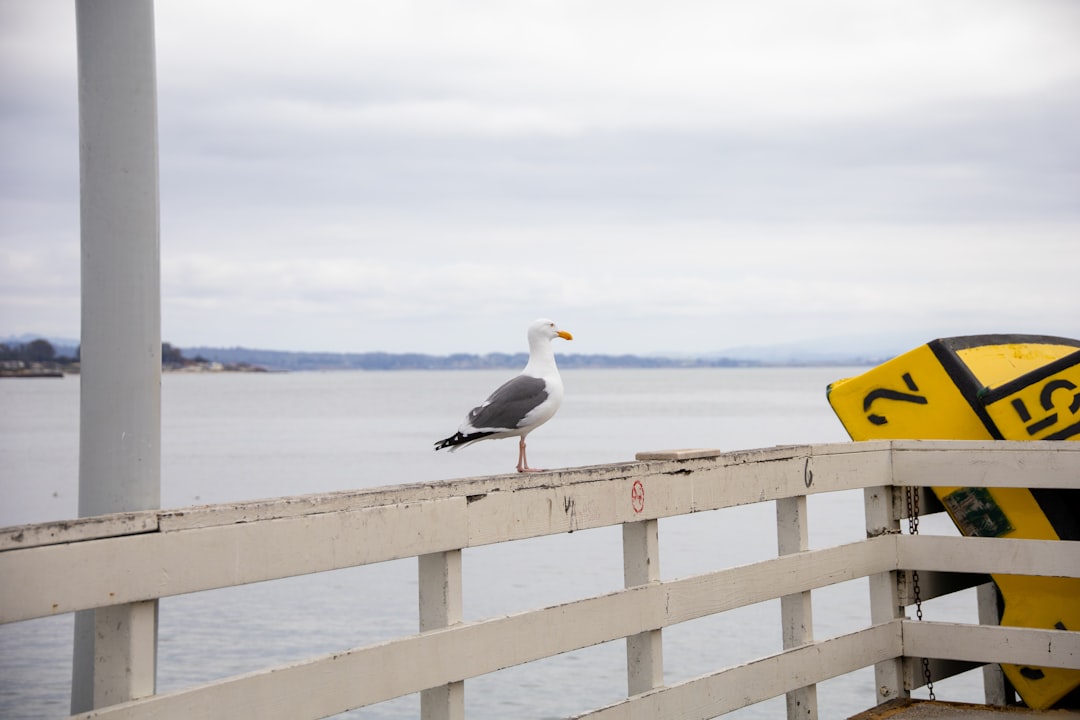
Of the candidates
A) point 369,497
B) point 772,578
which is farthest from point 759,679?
point 369,497

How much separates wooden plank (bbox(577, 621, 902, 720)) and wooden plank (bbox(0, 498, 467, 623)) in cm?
86

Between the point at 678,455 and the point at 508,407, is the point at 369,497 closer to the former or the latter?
the point at 678,455

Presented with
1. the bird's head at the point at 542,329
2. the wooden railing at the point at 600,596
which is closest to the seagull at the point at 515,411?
the bird's head at the point at 542,329

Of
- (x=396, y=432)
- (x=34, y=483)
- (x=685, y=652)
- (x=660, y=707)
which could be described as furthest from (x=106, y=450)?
(x=396, y=432)

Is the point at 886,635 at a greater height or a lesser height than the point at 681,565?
greater

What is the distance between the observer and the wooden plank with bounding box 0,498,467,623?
7.96 feet

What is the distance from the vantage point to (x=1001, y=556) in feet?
16.3

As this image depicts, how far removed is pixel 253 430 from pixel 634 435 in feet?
95.9

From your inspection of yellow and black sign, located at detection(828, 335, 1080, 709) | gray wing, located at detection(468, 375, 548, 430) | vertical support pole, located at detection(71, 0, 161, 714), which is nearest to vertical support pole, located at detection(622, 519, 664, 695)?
gray wing, located at detection(468, 375, 548, 430)

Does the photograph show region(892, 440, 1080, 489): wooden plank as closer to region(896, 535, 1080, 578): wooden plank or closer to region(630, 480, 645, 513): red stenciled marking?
region(896, 535, 1080, 578): wooden plank

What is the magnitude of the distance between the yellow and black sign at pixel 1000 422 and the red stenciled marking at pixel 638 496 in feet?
6.94

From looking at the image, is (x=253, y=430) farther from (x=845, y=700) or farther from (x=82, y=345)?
(x=82, y=345)

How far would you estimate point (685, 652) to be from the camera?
14.7m

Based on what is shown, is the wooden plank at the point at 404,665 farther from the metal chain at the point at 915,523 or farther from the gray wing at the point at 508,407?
the metal chain at the point at 915,523
